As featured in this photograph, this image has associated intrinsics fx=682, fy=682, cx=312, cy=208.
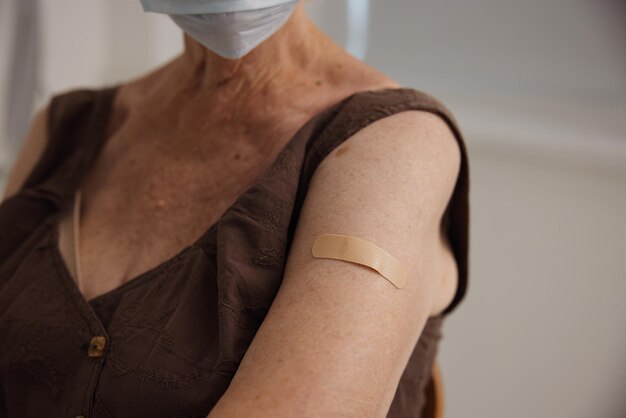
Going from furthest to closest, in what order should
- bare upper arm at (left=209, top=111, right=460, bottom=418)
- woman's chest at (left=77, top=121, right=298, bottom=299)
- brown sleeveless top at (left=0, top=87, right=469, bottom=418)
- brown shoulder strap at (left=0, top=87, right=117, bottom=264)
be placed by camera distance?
brown shoulder strap at (left=0, top=87, right=117, bottom=264), woman's chest at (left=77, top=121, right=298, bottom=299), brown sleeveless top at (left=0, top=87, right=469, bottom=418), bare upper arm at (left=209, top=111, right=460, bottom=418)

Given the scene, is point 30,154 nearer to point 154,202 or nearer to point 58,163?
point 58,163

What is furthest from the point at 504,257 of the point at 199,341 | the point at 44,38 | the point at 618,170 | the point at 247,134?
the point at 44,38

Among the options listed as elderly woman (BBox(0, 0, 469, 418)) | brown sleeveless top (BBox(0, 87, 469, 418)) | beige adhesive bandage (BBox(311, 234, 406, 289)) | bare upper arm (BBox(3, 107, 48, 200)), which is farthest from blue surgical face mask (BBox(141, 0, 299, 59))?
bare upper arm (BBox(3, 107, 48, 200))

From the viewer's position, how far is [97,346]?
85cm

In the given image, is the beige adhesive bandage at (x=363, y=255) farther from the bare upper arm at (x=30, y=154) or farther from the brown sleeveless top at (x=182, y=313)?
the bare upper arm at (x=30, y=154)

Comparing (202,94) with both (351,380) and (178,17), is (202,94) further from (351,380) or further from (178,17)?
(351,380)

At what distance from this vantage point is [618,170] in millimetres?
1446

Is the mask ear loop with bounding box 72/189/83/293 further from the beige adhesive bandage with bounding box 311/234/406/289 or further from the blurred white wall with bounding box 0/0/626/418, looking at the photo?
the blurred white wall with bounding box 0/0/626/418

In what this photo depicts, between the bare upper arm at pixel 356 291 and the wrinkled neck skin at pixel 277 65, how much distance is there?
0.70 ft

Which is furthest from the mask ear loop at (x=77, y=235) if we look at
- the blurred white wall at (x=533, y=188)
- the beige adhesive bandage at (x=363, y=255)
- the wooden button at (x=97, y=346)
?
the blurred white wall at (x=533, y=188)

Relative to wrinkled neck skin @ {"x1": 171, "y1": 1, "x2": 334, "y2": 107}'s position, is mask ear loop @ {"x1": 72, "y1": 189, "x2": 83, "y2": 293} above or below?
below

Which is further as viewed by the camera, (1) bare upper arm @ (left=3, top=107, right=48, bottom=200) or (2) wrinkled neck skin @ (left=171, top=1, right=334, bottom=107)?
(1) bare upper arm @ (left=3, top=107, right=48, bottom=200)

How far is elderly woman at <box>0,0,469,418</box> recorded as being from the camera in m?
0.71

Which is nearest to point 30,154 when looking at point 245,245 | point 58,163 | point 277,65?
point 58,163
